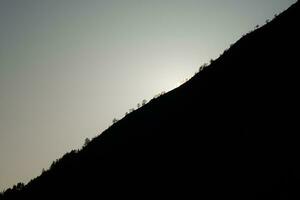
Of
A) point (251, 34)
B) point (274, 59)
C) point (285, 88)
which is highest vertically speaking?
point (251, 34)

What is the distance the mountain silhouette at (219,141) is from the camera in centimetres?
1275

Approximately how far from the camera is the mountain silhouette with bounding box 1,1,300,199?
41.8ft

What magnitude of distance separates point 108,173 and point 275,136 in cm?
1144

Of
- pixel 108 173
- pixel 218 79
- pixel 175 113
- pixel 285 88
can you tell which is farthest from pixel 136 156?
pixel 285 88

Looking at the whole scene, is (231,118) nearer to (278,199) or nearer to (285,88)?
(285,88)

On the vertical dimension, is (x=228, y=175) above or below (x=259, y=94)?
below

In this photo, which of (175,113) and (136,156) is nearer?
(136,156)

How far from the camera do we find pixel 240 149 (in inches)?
565

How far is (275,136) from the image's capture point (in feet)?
44.8

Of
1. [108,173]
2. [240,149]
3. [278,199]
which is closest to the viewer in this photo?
[278,199]

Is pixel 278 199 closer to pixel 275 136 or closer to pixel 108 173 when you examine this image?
pixel 275 136

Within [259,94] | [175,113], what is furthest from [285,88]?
[175,113]

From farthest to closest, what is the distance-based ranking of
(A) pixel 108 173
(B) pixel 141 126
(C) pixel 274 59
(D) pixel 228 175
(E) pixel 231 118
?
1. (B) pixel 141 126
2. (A) pixel 108 173
3. (C) pixel 274 59
4. (E) pixel 231 118
5. (D) pixel 228 175

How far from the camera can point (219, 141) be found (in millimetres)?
16062
